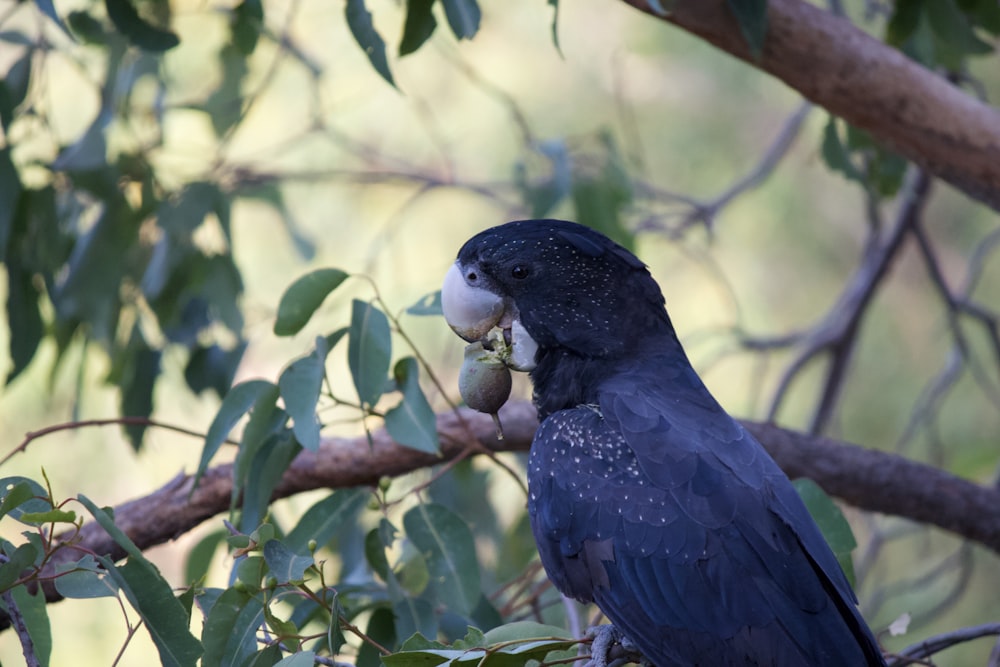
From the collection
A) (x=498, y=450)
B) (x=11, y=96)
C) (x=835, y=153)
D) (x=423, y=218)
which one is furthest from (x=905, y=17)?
(x=423, y=218)

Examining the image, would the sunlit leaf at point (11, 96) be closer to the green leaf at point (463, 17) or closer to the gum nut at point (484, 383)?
the green leaf at point (463, 17)

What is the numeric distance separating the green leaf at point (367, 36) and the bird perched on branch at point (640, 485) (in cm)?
36

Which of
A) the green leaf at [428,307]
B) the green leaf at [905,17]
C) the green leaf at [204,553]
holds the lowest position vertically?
the green leaf at [204,553]

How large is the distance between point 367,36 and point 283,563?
3.22 feet

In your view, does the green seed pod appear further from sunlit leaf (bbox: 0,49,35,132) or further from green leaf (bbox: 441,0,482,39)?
sunlit leaf (bbox: 0,49,35,132)

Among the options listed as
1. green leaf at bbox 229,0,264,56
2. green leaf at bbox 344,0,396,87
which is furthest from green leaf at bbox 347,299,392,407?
green leaf at bbox 229,0,264,56

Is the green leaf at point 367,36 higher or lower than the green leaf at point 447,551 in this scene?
higher

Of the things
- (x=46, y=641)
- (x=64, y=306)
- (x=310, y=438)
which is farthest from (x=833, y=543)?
(x=64, y=306)

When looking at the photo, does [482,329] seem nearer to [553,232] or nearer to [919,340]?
[553,232]

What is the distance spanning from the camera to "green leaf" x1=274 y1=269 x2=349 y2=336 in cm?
190

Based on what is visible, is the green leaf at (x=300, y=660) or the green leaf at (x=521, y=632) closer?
the green leaf at (x=300, y=660)

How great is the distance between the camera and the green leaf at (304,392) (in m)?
1.67

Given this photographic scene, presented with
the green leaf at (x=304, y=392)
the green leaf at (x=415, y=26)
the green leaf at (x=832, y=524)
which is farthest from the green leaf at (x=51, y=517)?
the green leaf at (x=832, y=524)

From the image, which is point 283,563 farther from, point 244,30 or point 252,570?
point 244,30
